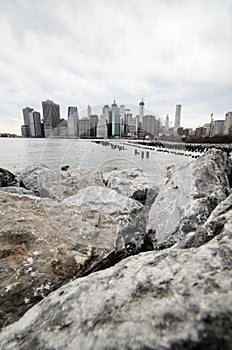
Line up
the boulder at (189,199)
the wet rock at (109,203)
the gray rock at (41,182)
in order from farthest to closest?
the gray rock at (41,182) → the wet rock at (109,203) → the boulder at (189,199)

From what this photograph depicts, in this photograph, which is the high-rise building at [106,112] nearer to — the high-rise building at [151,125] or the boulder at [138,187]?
the high-rise building at [151,125]

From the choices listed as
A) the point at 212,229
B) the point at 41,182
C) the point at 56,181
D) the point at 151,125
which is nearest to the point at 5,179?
the point at 41,182

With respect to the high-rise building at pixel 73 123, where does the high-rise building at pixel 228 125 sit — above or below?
above

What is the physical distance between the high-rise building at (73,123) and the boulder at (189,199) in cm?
225

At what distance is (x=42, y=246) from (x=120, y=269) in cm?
116

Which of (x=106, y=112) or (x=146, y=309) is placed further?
(x=106, y=112)

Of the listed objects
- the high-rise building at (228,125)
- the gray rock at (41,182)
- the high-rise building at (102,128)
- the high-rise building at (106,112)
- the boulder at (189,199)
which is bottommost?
the gray rock at (41,182)

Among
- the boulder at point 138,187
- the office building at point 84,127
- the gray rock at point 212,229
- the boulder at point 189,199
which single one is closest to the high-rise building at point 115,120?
the office building at point 84,127

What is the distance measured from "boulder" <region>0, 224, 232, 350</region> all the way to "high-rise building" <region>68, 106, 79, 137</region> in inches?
121

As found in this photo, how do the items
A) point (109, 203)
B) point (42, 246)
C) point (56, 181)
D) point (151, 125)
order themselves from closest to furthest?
point (42, 246) < point (109, 203) < point (151, 125) < point (56, 181)

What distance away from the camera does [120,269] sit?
117 cm

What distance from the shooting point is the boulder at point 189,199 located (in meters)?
2.21

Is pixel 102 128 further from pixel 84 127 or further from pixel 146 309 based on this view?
pixel 146 309

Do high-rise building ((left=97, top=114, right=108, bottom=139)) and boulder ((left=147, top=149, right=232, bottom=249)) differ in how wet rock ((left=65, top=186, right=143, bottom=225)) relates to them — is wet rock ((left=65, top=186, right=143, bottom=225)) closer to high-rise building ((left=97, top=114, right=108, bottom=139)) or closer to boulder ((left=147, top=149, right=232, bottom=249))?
boulder ((left=147, top=149, right=232, bottom=249))
